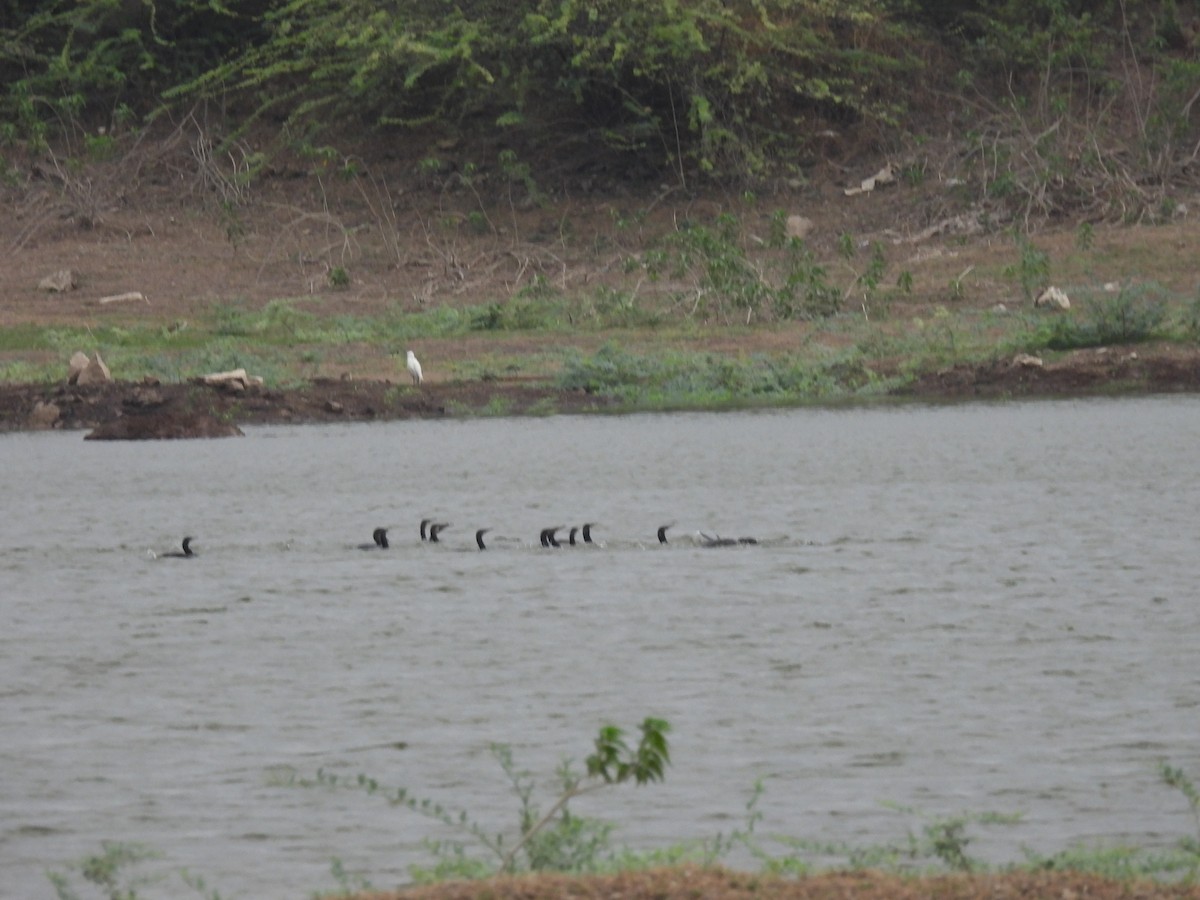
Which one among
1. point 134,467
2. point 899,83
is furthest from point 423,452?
point 899,83

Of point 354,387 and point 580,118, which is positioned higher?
point 580,118

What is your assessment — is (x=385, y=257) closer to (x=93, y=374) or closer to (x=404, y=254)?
(x=404, y=254)

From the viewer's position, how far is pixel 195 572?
1388 cm

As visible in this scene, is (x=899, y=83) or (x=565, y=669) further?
(x=899, y=83)

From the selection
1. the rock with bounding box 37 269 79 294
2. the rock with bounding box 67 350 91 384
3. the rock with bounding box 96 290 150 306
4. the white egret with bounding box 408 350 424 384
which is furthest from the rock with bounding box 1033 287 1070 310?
the rock with bounding box 37 269 79 294

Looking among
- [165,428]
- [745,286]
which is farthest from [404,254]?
[165,428]

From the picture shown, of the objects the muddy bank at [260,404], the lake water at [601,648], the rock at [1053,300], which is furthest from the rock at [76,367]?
the rock at [1053,300]

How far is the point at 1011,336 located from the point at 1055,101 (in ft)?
28.6

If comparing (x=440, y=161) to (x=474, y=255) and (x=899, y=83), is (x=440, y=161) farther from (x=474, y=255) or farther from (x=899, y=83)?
(x=899, y=83)

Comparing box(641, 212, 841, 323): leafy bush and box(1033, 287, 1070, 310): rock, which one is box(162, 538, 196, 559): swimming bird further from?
box(1033, 287, 1070, 310): rock

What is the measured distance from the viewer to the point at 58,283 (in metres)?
31.2

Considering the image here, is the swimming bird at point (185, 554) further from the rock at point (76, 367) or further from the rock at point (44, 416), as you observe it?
the rock at point (76, 367)

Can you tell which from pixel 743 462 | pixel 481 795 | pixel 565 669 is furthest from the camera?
pixel 743 462

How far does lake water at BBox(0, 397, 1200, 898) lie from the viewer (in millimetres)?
7191
